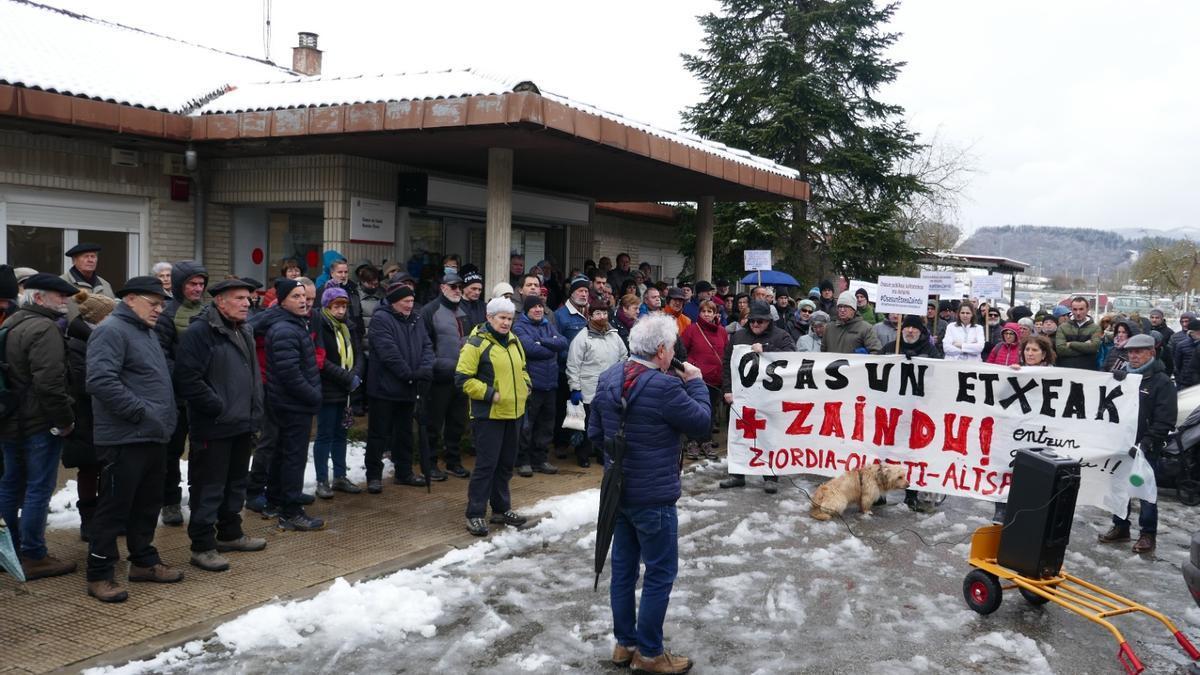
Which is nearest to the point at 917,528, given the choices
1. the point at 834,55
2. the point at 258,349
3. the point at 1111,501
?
the point at 1111,501

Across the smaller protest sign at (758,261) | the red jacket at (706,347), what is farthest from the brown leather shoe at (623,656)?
the smaller protest sign at (758,261)

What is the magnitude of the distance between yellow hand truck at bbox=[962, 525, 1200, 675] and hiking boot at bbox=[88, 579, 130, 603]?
5.43 metres

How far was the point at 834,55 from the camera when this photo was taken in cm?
2342

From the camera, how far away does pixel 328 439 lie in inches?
313

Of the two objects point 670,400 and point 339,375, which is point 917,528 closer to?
point 670,400

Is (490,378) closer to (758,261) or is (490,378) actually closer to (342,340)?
(342,340)

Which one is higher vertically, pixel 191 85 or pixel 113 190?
pixel 191 85

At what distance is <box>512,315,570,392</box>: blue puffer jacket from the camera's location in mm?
8750

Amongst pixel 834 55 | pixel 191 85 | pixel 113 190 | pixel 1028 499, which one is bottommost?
pixel 1028 499

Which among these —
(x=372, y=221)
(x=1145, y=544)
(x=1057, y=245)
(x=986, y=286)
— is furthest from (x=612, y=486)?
(x=1057, y=245)

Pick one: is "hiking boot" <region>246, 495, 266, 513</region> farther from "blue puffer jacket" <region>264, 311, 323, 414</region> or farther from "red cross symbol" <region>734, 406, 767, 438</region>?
"red cross symbol" <region>734, 406, 767, 438</region>

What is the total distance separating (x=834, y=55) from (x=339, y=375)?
776 inches

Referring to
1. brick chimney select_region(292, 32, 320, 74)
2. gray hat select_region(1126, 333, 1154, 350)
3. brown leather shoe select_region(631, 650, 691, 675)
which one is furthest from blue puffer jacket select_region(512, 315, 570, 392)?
brick chimney select_region(292, 32, 320, 74)

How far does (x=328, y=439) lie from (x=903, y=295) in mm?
6449
